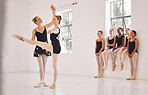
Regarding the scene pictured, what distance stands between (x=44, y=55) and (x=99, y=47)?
357cm

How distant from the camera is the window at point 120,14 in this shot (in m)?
7.08

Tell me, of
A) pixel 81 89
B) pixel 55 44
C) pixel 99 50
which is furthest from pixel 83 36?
pixel 81 89

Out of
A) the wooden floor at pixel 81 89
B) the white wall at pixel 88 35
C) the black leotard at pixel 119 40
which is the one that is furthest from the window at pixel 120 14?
the wooden floor at pixel 81 89

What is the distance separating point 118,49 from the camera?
686 centimetres

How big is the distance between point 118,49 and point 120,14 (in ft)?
4.56

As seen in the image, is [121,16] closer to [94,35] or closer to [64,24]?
[94,35]

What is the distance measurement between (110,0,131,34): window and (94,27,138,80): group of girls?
1.74 feet

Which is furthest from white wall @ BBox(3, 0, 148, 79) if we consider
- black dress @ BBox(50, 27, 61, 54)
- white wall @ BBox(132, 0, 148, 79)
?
black dress @ BBox(50, 27, 61, 54)

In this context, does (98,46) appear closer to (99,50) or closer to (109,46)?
(99,50)

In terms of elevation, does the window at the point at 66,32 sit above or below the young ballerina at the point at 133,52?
above

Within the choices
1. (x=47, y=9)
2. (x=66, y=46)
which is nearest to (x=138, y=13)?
(x=66, y=46)

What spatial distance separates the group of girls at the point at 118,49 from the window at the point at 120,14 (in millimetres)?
530

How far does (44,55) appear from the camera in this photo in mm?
4098

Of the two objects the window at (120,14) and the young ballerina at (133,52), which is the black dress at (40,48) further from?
the window at (120,14)
